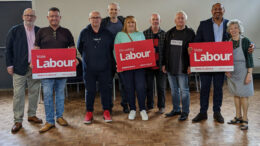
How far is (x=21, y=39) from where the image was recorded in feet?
10.7

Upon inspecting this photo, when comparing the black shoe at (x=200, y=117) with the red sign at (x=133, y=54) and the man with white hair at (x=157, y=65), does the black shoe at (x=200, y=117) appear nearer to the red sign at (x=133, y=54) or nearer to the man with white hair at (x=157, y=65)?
the man with white hair at (x=157, y=65)

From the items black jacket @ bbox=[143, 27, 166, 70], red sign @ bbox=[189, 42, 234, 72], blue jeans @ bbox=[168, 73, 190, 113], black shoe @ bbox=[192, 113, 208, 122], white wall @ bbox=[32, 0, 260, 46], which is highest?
white wall @ bbox=[32, 0, 260, 46]

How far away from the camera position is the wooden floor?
108 inches

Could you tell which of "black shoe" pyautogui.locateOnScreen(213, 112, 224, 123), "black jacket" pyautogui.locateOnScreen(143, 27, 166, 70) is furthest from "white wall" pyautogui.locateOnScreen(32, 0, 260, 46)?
"black shoe" pyautogui.locateOnScreen(213, 112, 224, 123)

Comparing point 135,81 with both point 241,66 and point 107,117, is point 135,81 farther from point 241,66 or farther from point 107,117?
point 241,66

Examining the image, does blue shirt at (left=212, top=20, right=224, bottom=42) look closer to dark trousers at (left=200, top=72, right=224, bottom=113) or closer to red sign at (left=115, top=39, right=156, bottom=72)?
dark trousers at (left=200, top=72, right=224, bottom=113)

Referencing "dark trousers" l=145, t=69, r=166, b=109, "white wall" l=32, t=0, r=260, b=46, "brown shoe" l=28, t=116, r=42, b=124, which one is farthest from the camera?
"white wall" l=32, t=0, r=260, b=46

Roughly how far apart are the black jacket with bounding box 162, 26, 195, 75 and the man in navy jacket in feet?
2.83

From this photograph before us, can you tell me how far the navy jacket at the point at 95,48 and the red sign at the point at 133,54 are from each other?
0.18 metres

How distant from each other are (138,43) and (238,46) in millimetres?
1372

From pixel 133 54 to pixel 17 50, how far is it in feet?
5.48

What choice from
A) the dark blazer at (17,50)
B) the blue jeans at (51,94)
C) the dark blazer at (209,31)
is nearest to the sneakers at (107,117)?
Result: the blue jeans at (51,94)

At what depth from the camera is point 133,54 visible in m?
3.39

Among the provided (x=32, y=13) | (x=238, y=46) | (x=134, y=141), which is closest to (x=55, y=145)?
(x=134, y=141)
